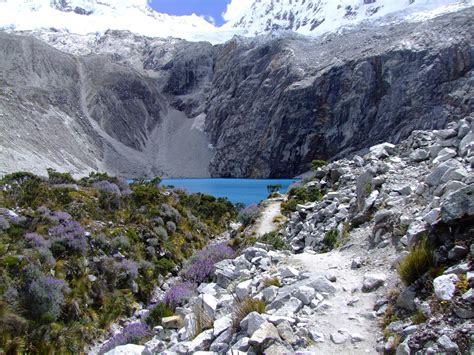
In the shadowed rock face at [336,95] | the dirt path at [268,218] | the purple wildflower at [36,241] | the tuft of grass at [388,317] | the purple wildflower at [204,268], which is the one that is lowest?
the tuft of grass at [388,317]

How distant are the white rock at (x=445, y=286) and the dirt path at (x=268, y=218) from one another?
15476 mm

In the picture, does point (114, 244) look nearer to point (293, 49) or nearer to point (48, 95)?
point (48, 95)

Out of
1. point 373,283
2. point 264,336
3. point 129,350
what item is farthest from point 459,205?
point 129,350

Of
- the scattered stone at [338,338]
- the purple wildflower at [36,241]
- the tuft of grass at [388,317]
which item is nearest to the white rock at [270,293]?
the scattered stone at [338,338]

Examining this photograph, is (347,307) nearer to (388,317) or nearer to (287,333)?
(388,317)

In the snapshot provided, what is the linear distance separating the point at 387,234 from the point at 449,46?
12257 cm

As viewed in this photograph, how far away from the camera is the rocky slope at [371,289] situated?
16.7ft

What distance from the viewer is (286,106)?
129250mm

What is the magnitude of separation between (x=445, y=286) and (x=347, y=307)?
1.79 m

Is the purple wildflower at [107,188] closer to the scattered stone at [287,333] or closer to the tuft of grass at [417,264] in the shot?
the scattered stone at [287,333]

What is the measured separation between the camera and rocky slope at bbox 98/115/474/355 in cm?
508

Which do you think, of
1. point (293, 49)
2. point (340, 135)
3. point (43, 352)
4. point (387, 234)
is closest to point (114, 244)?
point (43, 352)

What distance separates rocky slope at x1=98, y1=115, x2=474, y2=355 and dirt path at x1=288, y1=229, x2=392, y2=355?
0.02 metres

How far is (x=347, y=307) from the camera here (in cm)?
646
